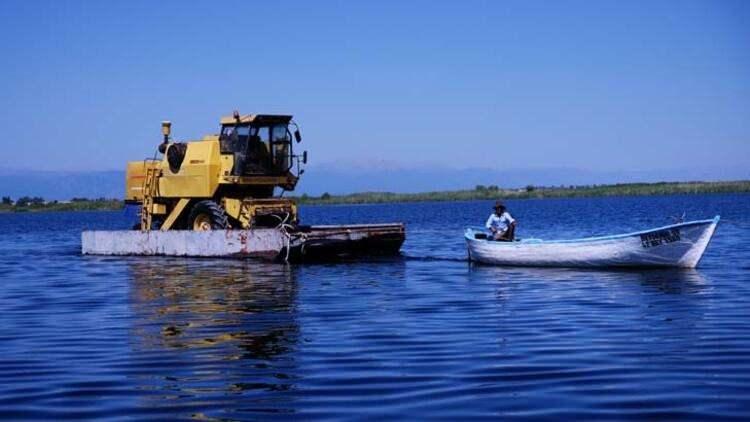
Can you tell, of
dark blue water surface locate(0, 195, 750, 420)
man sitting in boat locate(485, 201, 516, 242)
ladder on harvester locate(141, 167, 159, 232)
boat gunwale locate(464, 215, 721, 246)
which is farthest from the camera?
ladder on harvester locate(141, 167, 159, 232)

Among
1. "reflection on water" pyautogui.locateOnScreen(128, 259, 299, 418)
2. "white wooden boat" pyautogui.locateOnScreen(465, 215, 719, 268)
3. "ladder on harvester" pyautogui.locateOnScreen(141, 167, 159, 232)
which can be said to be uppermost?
"ladder on harvester" pyautogui.locateOnScreen(141, 167, 159, 232)

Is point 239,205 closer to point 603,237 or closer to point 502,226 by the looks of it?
point 502,226

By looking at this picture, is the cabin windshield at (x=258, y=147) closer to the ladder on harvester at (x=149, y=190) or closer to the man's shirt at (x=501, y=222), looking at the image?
the ladder on harvester at (x=149, y=190)

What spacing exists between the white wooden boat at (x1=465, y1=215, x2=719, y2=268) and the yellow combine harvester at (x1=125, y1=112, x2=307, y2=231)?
5807 mm

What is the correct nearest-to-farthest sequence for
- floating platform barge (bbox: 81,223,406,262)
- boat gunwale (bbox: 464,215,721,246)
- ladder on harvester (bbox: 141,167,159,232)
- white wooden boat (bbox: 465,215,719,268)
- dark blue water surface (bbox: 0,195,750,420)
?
dark blue water surface (bbox: 0,195,750,420) → boat gunwale (bbox: 464,215,721,246) → white wooden boat (bbox: 465,215,719,268) → floating platform barge (bbox: 81,223,406,262) → ladder on harvester (bbox: 141,167,159,232)

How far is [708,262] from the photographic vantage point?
73.2 feet

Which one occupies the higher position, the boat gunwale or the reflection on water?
the boat gunwale

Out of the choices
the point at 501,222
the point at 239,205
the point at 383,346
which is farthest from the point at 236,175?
the point at 383,346

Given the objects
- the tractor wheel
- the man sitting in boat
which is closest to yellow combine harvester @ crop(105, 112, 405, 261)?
the tractor wheel

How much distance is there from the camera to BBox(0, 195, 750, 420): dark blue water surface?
832 centimetres

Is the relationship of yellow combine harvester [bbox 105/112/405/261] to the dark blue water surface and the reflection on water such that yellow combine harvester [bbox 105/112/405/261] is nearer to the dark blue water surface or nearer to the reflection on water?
the reflection on water

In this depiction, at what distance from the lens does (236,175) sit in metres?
25.1

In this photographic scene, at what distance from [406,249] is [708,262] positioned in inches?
414

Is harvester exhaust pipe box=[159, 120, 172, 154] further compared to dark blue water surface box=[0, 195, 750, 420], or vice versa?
harvester exhaust pipe box=[159, 120, 172, 154]
